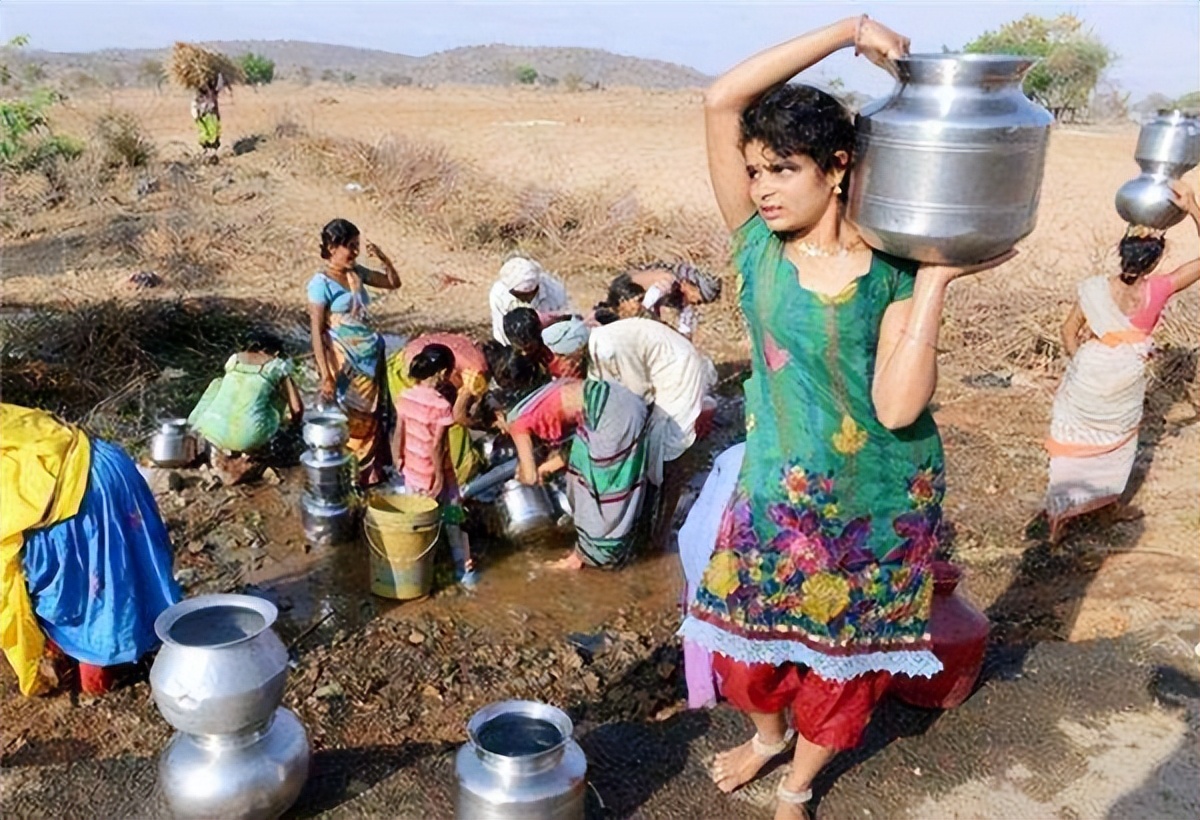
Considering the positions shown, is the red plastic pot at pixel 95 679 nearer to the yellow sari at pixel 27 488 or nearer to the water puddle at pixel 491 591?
the yellow sari at pixel 27 488

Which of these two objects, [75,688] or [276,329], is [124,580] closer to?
[75,688]

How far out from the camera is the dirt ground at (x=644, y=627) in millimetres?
3012

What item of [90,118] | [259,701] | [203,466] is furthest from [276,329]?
[90,118]

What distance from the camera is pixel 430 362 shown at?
463 centimetres

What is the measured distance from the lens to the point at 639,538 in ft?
17.0

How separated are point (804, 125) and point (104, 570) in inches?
105

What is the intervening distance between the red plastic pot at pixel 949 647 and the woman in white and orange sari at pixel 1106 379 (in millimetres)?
2094

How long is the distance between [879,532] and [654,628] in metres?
2.22

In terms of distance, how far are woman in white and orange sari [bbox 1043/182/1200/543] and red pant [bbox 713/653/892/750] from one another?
118 inches

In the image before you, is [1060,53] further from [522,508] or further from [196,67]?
[522,508]

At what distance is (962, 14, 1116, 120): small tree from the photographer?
27.7 meters

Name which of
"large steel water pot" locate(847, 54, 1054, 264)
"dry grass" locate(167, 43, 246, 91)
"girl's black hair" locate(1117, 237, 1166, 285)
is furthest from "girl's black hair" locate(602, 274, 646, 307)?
"dry grass" locate(167, 43, 246, 91)

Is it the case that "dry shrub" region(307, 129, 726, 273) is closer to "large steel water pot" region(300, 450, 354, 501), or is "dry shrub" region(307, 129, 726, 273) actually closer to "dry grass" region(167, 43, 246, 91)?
"dry grass" region(167, 43, 246, 91)

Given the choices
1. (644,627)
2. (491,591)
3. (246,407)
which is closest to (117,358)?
(246,407)
